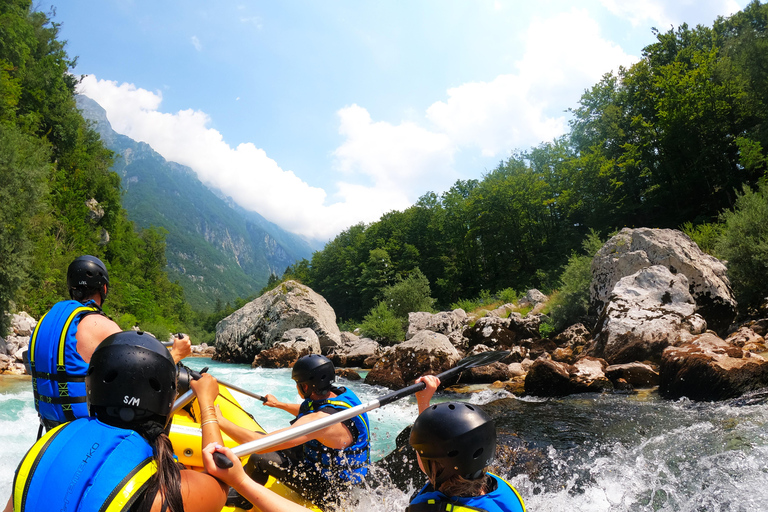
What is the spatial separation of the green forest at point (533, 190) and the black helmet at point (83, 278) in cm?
1269

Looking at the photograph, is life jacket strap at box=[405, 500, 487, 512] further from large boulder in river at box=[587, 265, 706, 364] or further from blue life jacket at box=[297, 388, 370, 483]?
large boulder in river at box=[587, 265, 706, 364]

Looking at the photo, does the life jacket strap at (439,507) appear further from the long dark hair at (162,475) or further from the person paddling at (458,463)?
the long dark hair at (162,475)

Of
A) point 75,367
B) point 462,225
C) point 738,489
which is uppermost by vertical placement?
point 462,225

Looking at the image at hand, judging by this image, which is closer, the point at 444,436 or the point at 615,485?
the point at 444,436

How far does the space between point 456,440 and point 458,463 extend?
0.09 metres

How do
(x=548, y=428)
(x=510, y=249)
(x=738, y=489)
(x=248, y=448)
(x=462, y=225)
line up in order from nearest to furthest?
(x=248, y=448)
(x=738, y=489)
(x=548, y=428)
(x=510, y=249)
(x=462, y=225)

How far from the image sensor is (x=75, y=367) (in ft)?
7.75

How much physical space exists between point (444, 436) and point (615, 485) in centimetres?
371

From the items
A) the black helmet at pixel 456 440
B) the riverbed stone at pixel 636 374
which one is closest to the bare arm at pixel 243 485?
the black helmet at pixel 456 440

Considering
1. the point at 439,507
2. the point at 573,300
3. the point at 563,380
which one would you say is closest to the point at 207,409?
the point at 439,507

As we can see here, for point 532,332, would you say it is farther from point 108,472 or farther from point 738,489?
point 108,472

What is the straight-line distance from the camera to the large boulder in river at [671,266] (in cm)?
948

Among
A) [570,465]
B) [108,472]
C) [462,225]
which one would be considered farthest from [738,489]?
[462,225]

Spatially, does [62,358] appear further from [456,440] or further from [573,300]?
[573,300]
